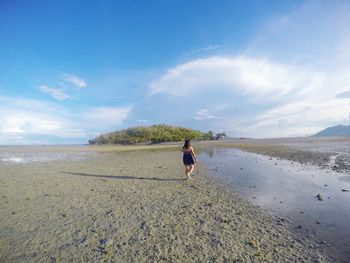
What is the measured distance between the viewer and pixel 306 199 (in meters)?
9.90

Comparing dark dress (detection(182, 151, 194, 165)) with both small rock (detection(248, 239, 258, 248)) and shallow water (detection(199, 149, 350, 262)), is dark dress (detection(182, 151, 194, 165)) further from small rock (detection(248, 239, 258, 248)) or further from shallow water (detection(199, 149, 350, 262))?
small rock (detection(248, 239, 258, 248))

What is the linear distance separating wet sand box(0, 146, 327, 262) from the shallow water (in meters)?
0.53

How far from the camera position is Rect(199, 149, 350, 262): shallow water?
21.5ft

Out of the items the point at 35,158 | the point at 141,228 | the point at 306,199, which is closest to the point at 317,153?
the point at 306,199

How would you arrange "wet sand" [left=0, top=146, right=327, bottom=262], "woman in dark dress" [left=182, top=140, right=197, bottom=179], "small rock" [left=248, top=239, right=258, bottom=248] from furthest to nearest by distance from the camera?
"woman in dark dress" [left=182, top=140, right=197, bottom=179]
"small rock" [left=248, top=239, right=258, bottom=248]
"wet sand" [left=0, top=146, right=327, bottom=262]

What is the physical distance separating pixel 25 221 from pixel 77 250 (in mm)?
3304

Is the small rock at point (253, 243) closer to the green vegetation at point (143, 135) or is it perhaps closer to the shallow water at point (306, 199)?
the shallow water at point (306, 199)

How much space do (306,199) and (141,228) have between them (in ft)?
23.5

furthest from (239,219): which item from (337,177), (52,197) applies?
(337,177)

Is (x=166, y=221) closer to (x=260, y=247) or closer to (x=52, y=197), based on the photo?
(x=260, y=247)

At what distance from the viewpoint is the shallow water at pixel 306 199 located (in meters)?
6.55

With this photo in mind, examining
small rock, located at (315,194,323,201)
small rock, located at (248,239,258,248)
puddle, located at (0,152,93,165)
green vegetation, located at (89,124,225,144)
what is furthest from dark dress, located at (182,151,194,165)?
green vegetation, located at (89,124,225,144)

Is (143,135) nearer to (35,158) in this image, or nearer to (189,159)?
(35,158)

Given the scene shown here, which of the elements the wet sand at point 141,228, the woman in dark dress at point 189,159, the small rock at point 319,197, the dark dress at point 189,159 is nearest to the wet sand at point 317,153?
the small rock at point 319,197
